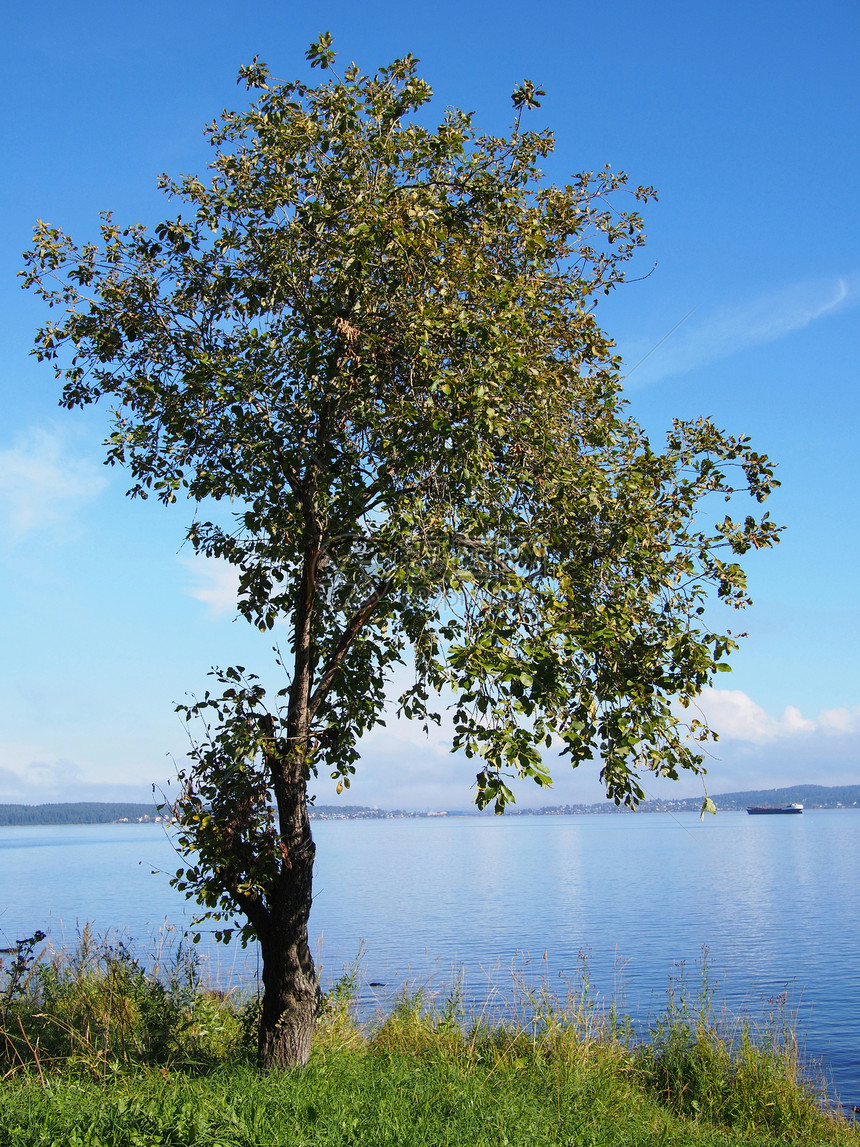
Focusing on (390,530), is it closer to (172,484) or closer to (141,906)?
(172,484)

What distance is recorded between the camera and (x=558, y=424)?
903cm

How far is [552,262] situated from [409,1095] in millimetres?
9331

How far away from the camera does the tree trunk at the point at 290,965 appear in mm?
8750

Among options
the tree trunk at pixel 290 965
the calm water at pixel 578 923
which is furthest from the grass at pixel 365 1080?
the calm water at pixel 578 923

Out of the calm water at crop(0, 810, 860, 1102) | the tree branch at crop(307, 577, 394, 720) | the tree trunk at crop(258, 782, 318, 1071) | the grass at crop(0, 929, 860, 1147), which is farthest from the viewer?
the calm water at crop(0, 810, 860, 1102)

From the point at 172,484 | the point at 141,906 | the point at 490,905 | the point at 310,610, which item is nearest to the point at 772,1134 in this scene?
the point at 310,610

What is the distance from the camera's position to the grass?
6500mm

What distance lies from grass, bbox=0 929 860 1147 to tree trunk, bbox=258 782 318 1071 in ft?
1.25

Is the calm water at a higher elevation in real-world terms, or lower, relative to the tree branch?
lower

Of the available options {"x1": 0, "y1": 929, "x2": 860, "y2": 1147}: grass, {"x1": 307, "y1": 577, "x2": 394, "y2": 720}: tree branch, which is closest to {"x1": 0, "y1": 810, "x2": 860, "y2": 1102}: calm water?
{"x1": 0, "y1": 929, "x2": 860, "y2": 1147}: grass

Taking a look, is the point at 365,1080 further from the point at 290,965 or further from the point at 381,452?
the point at 381,452

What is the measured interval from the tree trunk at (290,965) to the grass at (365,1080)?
38 cm

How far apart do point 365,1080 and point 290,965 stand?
1468mm

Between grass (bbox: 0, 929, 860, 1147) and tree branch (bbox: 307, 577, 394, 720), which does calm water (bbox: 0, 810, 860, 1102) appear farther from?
tree branch (bbox: 307, 577, 394, 720)
